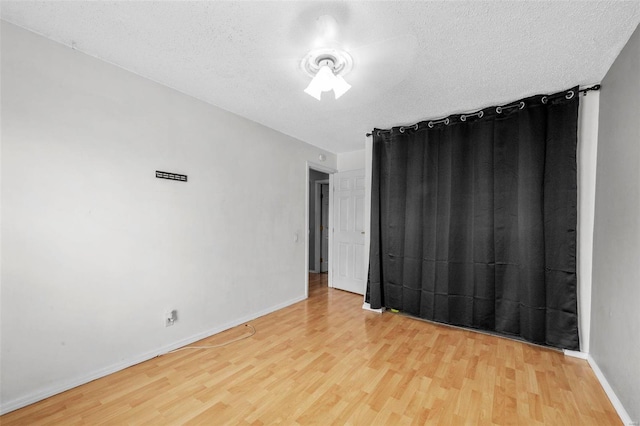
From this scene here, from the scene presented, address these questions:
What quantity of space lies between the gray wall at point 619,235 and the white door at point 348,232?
270cm

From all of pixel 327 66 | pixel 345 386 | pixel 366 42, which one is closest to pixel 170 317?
pixel 345 386

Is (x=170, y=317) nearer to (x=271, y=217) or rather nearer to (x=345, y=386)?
(x=271, y=217)

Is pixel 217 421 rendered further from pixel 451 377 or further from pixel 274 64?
pixel 274 64

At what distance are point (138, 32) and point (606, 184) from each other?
3674 mm

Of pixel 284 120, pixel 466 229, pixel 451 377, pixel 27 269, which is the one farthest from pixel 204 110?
pixel 451 377

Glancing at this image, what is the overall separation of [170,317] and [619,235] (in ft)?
A: 12.1

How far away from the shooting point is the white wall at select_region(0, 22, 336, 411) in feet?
5.43

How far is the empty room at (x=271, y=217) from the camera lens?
1.61 meters

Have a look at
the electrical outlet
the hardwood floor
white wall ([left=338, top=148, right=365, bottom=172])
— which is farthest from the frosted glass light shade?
white wall ([left=338, top=148, right=365, bottom=172])

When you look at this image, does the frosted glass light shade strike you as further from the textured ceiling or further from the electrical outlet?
the electrical outlet

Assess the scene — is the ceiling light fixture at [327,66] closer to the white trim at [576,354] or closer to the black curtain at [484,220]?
the black curtain at [484,220]

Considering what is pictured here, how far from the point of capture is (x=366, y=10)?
1459 mm

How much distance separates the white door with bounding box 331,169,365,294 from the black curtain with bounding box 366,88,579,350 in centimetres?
77

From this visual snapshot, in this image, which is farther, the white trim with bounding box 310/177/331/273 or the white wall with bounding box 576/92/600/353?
the white trim with bounding box 310/177/331/273
